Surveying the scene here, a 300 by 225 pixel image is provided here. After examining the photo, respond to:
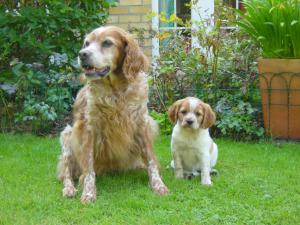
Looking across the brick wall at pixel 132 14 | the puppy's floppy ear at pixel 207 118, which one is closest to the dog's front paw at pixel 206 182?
the puppy's floppy ear at pixel 207 118

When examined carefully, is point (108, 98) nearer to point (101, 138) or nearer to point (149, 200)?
point (101, 138)

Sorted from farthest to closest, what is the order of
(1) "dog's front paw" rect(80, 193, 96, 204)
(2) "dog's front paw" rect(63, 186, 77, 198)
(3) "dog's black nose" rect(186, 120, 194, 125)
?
(3) "dog's black nose" rect(186, 120, 194, 125) < (2) "dog's front paw" rect(63, 186, 77, 198) < (1) "dog's front paw" rect(80, 193, 96, 204)

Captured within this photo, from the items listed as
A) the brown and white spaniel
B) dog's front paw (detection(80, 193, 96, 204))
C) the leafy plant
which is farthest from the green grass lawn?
the leafy plant

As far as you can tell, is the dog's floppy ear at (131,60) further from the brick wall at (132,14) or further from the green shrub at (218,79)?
the brick wall at (132,14)

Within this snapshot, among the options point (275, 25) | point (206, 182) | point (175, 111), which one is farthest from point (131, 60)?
point (275, 25)

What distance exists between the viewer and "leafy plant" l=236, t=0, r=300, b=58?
5.91 m

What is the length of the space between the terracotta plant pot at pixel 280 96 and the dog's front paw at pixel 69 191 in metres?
2.75

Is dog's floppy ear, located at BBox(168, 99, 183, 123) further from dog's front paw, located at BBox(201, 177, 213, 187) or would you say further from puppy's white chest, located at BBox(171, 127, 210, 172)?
dog's front paw, located at BBox(201, 177, 213, 187)

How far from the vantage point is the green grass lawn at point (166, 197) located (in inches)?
149

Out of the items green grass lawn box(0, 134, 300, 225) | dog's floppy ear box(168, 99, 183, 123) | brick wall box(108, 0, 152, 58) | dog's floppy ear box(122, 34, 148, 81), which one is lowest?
green grass lawn box(0, 134, 300, 225)

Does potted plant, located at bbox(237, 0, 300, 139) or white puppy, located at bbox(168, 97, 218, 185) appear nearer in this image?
white puppy, located at bbox(168, 97, 218, 185)

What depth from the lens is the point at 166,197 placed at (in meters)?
4.25

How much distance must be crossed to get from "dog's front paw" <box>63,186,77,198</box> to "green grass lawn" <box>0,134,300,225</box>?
7cm

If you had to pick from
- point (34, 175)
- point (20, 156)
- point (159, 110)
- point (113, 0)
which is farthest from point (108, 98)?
point (113, 0)
